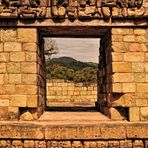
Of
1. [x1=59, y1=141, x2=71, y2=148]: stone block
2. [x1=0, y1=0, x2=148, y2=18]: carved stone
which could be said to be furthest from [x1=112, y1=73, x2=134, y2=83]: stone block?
[x1=59, y1=141, x2=71, y2=148]: stone block

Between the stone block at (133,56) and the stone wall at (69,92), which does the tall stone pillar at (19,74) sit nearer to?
the stone block at (133,56)

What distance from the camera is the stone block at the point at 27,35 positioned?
292 inches

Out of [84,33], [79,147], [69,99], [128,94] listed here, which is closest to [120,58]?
[128,94]

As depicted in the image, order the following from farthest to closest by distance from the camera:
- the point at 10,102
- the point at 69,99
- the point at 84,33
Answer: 1. the point at 69,99
2. the point at 84,33
3. the point at 10,102

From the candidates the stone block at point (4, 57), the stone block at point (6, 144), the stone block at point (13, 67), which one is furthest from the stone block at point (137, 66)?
the stone block at point (6, 144)

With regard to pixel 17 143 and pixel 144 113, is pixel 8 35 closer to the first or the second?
pixel 17 143

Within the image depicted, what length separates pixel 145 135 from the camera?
6.69m

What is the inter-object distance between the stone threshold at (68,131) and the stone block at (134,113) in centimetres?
64

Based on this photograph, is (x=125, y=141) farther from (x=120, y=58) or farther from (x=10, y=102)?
(x=10, y=102)

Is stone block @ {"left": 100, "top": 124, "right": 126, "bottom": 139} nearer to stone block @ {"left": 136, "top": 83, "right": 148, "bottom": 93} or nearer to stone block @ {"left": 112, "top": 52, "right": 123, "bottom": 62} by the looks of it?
stone block @ {"left": 136, "top": 83, "right": 148, "bottom": 93}

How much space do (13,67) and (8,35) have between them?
0.76 meters

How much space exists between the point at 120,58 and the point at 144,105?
3.96ft

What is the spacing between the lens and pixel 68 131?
664cm

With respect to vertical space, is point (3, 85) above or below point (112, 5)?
below
